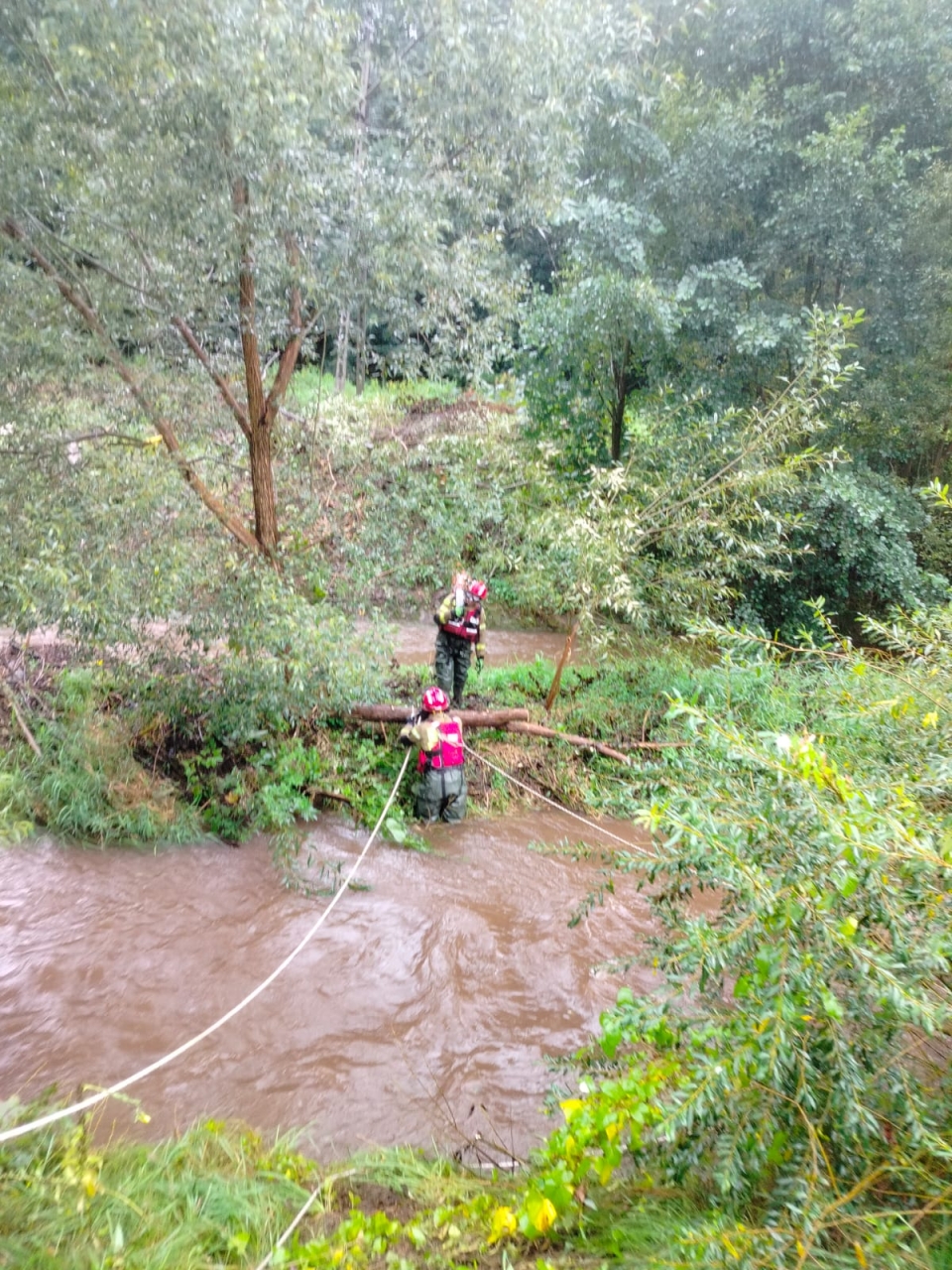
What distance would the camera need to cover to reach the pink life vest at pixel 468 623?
321 inches

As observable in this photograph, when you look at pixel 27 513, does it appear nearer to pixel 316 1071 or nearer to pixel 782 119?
pixel 316 1071

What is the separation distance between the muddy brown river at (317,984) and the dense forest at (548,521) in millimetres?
356

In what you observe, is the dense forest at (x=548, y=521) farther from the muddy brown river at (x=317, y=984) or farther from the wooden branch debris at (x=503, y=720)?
the muddy brown river at (x=317, y=984)

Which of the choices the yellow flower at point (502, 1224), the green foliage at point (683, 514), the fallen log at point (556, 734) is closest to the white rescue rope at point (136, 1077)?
the yellow flower at point (502, 1224)

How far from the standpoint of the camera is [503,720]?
27.6 feet

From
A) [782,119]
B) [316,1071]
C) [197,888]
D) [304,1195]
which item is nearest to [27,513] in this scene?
[197,888]

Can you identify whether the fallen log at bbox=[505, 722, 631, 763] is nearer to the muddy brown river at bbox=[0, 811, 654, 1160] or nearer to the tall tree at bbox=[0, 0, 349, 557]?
the muddy brown river at bbox=[0, 811, 654, 1160]

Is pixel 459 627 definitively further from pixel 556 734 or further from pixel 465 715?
pixel 556 734

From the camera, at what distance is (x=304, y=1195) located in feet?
11.0

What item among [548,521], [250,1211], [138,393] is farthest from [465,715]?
[250,1211]

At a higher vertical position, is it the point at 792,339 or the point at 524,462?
the point at 792,339

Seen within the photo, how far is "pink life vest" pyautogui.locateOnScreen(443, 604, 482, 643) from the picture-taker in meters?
8.16

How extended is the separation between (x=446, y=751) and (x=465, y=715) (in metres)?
0.92

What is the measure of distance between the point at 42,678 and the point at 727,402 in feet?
31.3
